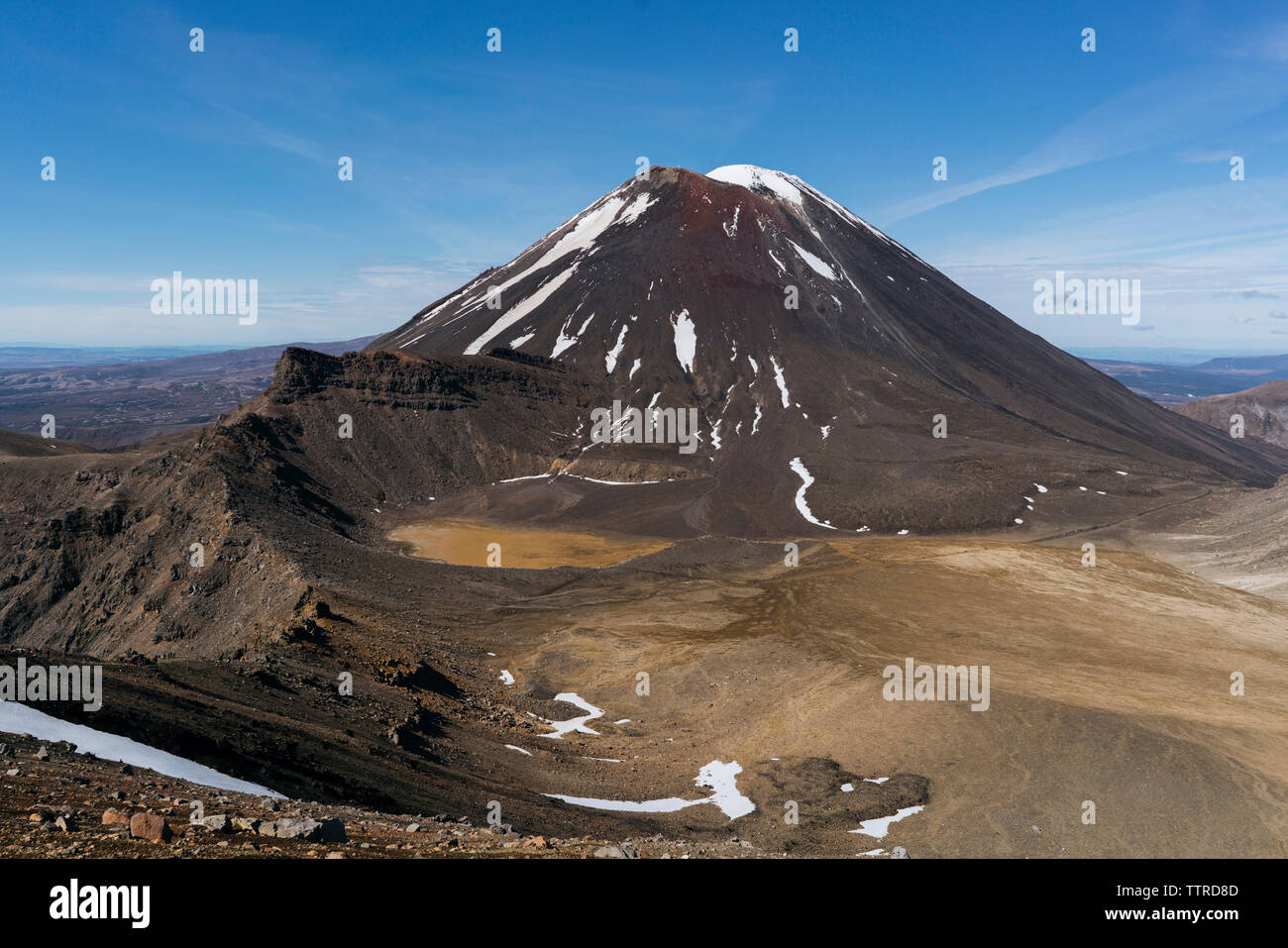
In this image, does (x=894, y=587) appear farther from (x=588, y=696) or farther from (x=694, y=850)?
(x=694, y=850)

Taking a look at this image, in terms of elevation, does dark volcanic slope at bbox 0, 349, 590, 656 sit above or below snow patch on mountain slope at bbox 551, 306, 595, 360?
below

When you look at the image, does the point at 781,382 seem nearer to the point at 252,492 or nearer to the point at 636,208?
the point at 636,208

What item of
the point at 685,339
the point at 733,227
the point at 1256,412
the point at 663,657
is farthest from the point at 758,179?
the point at 663,657

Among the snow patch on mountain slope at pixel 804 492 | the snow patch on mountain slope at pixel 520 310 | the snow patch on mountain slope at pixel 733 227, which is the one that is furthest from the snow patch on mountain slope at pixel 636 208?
the snow patch on mountain slope at pixel 804 492

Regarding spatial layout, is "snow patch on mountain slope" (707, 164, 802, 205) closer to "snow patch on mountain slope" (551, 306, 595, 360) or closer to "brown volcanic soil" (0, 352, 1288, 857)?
"snow patch on mountain slope" (551, 306, 595, 360)

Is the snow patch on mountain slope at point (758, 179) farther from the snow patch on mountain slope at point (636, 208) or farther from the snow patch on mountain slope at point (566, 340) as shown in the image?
the snow patch on mountain slope at point (566, 340)

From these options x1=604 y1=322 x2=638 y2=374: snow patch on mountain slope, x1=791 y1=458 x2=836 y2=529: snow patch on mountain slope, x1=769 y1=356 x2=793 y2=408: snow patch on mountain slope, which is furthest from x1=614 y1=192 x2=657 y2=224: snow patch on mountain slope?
x1=791 y1=458 x2=836 y2=529: snow patch on mountain slope

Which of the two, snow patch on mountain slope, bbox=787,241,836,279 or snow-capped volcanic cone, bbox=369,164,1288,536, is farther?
snow patch on mountain slope, bbox=787,241,836,279
